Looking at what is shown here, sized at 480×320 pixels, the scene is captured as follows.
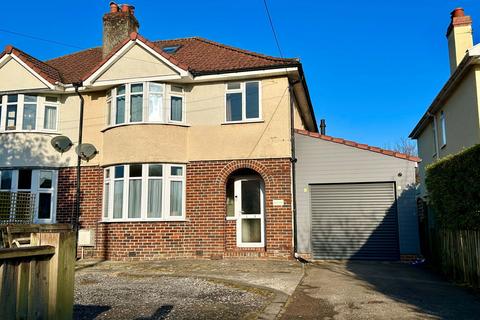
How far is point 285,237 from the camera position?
13062mm

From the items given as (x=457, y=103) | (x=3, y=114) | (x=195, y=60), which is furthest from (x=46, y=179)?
(x=457, y=103)

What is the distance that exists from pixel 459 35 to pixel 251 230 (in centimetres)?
976

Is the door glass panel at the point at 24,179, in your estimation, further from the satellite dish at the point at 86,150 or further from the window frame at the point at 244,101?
the window frame at the point at 244,101

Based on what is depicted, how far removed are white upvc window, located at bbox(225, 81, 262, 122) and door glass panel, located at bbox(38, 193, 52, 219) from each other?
6.52 metres

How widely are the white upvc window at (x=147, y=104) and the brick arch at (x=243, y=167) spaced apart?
2.07m

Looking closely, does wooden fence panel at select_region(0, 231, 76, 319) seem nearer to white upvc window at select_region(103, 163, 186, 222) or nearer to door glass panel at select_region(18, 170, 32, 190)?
white upvc window at select_region(103, 163, 186, 222)

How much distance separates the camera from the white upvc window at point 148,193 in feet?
44.2

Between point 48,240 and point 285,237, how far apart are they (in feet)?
33.0

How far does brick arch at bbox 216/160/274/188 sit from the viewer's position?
13391 mm

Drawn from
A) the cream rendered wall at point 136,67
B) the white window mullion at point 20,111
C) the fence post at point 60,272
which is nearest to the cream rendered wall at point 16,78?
the white window mullion at point 20,111

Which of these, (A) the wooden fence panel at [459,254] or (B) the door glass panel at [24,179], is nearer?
(A) the wooden fence panel at [459,254]

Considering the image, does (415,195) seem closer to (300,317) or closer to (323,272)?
(323,272)

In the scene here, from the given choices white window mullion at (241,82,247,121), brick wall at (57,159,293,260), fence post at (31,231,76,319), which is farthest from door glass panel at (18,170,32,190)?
fence post at (31,231,76,319)

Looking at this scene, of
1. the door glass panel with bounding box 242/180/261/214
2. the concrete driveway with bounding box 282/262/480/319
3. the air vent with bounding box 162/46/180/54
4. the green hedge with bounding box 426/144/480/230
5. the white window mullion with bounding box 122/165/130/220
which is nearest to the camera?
the concrete driveway with bounding box 282/262/480/319
